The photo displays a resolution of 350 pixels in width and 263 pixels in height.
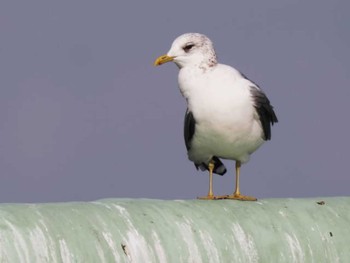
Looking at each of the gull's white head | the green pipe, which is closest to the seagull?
the gull's white head

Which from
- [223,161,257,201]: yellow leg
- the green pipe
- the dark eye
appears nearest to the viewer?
the green pipe

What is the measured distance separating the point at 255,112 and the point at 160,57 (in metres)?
0.83

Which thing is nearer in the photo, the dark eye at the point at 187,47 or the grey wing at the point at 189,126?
the grey wing at the point at 189,126

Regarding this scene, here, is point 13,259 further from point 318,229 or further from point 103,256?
point 318,229

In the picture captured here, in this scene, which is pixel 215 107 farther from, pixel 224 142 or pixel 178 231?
pixel 178 231

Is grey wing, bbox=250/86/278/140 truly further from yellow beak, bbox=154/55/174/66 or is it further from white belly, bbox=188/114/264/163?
yellow beak, bbox=154/55/174/66

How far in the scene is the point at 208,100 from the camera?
9.48 m

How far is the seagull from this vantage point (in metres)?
9.48

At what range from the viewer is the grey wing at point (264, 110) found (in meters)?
9.61

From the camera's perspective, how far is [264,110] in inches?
385

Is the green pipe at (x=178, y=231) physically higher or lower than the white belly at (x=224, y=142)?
lower

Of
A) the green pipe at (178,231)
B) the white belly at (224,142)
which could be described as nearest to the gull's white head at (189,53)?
the white belly at (224,142)

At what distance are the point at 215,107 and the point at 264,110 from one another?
489mm

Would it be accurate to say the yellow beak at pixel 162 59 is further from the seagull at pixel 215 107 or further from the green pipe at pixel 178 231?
the green pipe at pixel 178 231
